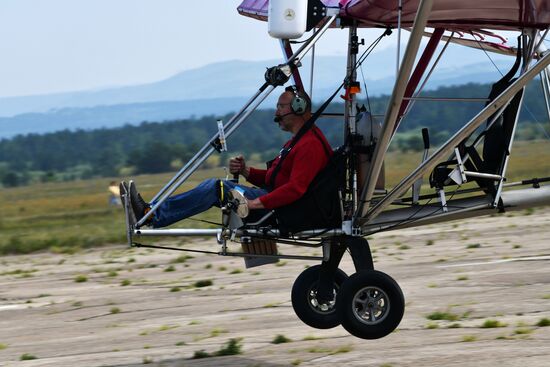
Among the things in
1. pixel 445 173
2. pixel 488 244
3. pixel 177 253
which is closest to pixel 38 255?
pixel 177 253

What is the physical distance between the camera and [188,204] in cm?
946

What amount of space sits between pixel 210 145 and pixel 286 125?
0.69 meters

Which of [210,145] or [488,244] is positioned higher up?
[210,145]

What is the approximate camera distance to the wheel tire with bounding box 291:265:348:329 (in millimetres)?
10359

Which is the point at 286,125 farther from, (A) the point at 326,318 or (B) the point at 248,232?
(A) the point at 326,318

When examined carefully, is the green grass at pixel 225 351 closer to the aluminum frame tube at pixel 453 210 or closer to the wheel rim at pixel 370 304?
the wheel rim at pixel 370 304

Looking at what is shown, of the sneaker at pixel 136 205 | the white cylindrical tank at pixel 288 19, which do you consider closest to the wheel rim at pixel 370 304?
the sneaker at pixel 136 205

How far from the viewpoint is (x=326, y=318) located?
1035 cm

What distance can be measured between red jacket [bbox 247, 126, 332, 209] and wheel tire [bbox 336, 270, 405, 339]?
3.11 feet

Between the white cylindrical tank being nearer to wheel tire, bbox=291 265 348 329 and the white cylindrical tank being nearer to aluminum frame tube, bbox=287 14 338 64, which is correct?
aluminum frame tube, bbox=287 14 338 64

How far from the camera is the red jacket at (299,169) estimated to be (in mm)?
9289

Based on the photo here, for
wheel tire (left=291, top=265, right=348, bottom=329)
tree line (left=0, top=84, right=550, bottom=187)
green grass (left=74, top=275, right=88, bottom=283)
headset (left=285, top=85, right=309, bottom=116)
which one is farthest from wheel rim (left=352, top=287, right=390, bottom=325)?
tree line (left=0, top=84, right=550, bottom=187)

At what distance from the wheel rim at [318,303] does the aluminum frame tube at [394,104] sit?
1.19 meters

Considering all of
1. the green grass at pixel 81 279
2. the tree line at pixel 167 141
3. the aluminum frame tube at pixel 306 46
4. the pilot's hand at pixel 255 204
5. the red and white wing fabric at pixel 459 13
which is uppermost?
the tree line at pixel 167 141
